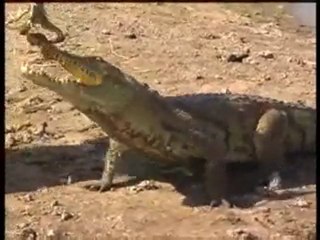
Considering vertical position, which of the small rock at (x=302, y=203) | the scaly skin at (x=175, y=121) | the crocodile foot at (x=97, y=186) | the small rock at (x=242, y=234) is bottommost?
the crocodile foot at (x=97, y=186)

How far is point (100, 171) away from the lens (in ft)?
19.8

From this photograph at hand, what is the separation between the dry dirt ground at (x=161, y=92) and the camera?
507cm

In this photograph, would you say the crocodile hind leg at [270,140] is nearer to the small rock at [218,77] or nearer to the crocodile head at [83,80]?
the crocodile head at [83,80]

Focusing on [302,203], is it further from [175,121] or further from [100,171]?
[100,171]

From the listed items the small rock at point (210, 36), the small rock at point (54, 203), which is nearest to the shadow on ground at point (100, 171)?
the small rock at point (54, 203)

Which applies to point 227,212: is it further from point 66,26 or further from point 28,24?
point 66,26

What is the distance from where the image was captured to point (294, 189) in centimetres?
571

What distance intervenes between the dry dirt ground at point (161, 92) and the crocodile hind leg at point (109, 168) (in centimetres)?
9

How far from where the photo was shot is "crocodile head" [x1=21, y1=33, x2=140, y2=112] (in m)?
5.32

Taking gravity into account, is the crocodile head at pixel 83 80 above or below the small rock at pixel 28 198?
above

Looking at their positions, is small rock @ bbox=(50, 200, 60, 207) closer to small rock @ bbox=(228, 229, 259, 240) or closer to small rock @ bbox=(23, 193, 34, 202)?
small rock @ bbox=(23, 193, 34, 202)

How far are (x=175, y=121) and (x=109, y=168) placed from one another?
1.54ft
